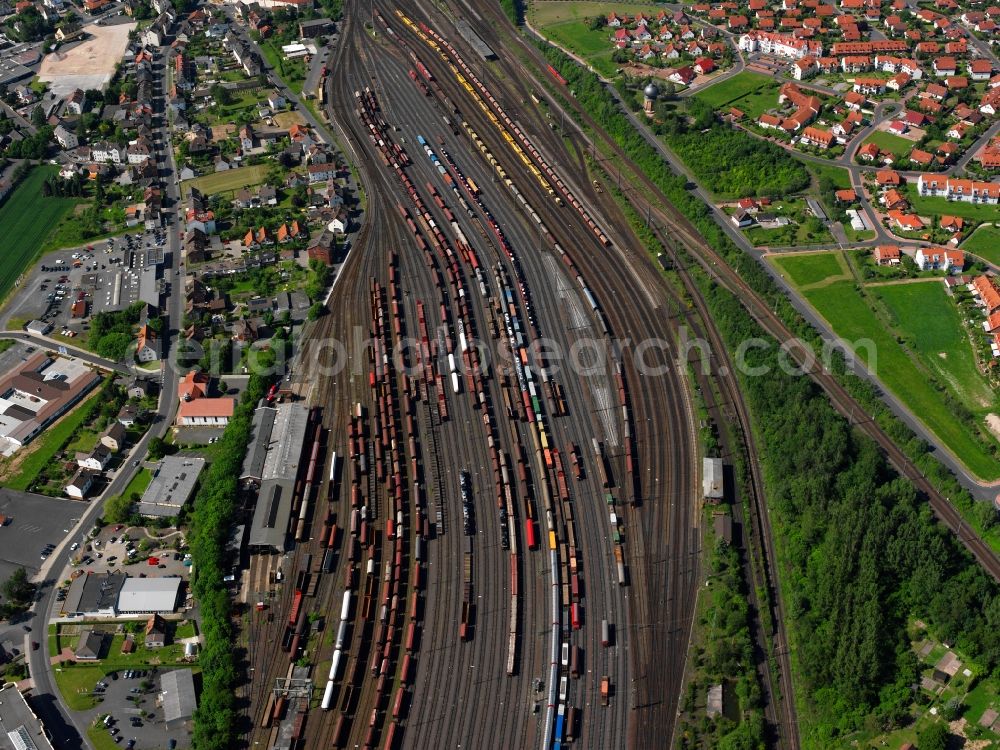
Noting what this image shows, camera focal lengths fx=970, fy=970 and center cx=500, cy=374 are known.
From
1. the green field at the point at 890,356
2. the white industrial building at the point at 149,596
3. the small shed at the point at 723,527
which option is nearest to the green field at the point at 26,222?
the white industrial building at the point at 149,596

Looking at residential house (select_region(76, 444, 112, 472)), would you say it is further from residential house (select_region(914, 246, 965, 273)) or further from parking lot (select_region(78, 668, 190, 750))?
residential house (select_region(914, 246, 965, 273))

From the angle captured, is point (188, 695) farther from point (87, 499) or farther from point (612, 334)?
point (612, 334)

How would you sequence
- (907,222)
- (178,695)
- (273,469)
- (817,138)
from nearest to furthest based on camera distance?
(178,695) < (273,469) < (907,222) < (817,138)

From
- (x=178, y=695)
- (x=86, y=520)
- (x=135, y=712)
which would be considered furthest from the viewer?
(x=86, y=520)

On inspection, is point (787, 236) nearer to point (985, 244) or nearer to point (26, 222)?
point (985, 244)

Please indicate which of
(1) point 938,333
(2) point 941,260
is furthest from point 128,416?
(2) point 941,260

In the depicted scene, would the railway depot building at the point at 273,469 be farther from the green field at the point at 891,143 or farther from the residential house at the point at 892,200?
the green field at the point at 891,143

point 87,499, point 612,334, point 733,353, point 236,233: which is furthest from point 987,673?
point 236,233
